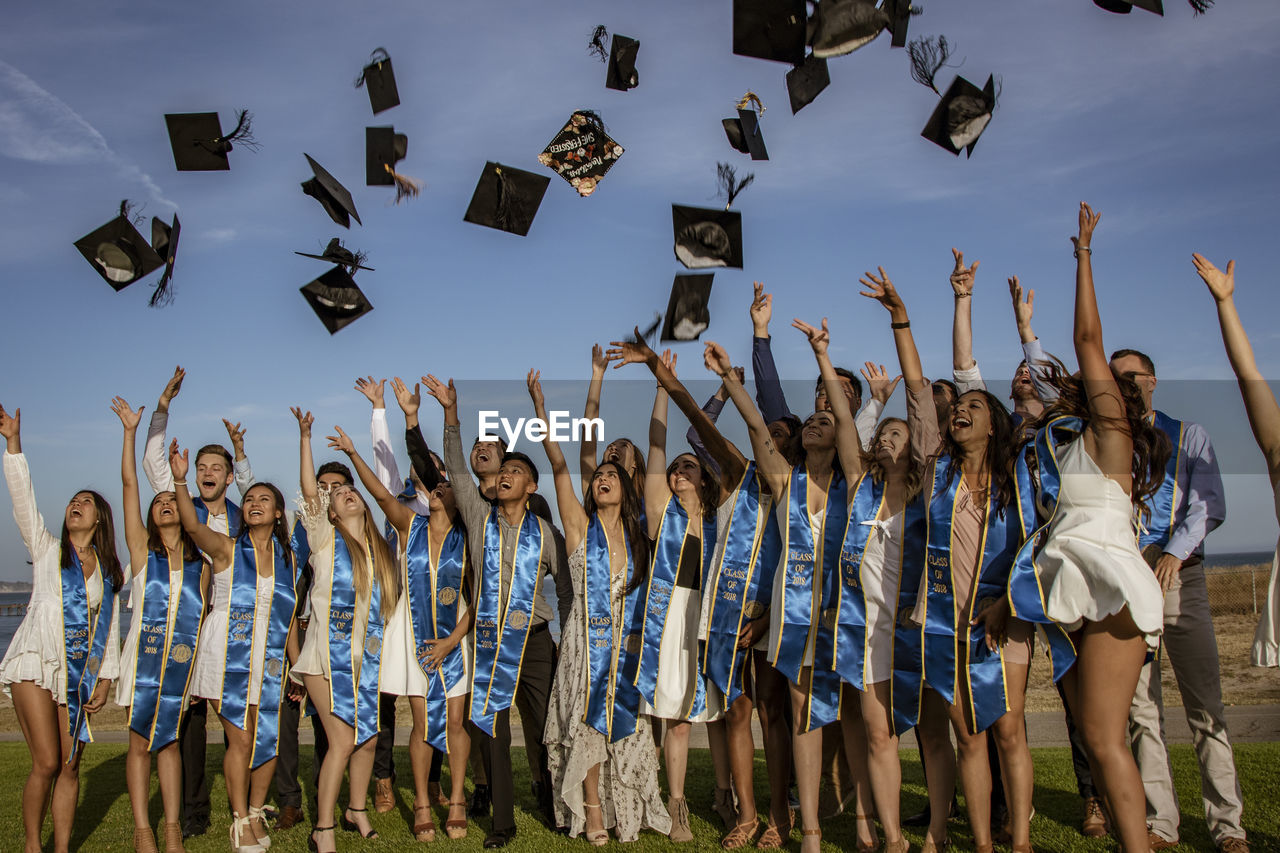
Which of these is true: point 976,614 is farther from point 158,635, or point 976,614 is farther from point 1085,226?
point 158,635

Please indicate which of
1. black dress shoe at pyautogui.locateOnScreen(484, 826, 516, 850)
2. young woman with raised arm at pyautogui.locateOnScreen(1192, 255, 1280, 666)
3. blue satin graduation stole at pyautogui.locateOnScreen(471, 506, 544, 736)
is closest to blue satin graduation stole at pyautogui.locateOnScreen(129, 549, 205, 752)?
blue satin graduation stole at pyautogui.locateOnScreen(471, 506, 544, 736)

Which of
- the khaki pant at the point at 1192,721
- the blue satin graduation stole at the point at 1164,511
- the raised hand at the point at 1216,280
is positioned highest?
the raised hand at the point at 1216,280

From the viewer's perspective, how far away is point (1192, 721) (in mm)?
4363

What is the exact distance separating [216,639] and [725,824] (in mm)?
2743

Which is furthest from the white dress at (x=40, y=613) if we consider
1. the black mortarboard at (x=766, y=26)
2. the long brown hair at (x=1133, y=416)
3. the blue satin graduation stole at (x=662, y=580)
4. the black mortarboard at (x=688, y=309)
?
the long brown hair at (x=1133, y=416)

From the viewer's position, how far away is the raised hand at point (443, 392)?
552 centimetres

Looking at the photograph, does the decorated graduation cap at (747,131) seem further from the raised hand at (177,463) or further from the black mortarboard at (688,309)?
the raised hand at (177,463)

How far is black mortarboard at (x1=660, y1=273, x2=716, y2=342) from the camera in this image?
5984 millimetres

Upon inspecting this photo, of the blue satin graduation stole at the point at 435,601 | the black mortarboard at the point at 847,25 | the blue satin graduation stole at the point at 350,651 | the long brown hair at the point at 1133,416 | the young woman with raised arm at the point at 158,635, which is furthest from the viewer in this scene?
the blue satin graduation stole at the point at 435,601

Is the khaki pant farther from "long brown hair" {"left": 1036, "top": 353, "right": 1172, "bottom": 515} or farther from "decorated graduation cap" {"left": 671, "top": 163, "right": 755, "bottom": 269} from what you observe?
"decorated graduation cap" {"left": 671, "top": 163, "right": 755, "bottom": 269}

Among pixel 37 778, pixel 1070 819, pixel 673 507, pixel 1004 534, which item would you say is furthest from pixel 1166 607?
pixel 37 778

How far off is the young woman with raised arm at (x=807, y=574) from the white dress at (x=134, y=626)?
2.96 m

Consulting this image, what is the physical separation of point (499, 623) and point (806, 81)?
342 cm

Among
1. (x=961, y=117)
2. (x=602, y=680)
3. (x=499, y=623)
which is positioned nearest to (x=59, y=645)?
(x=499, y=623)
